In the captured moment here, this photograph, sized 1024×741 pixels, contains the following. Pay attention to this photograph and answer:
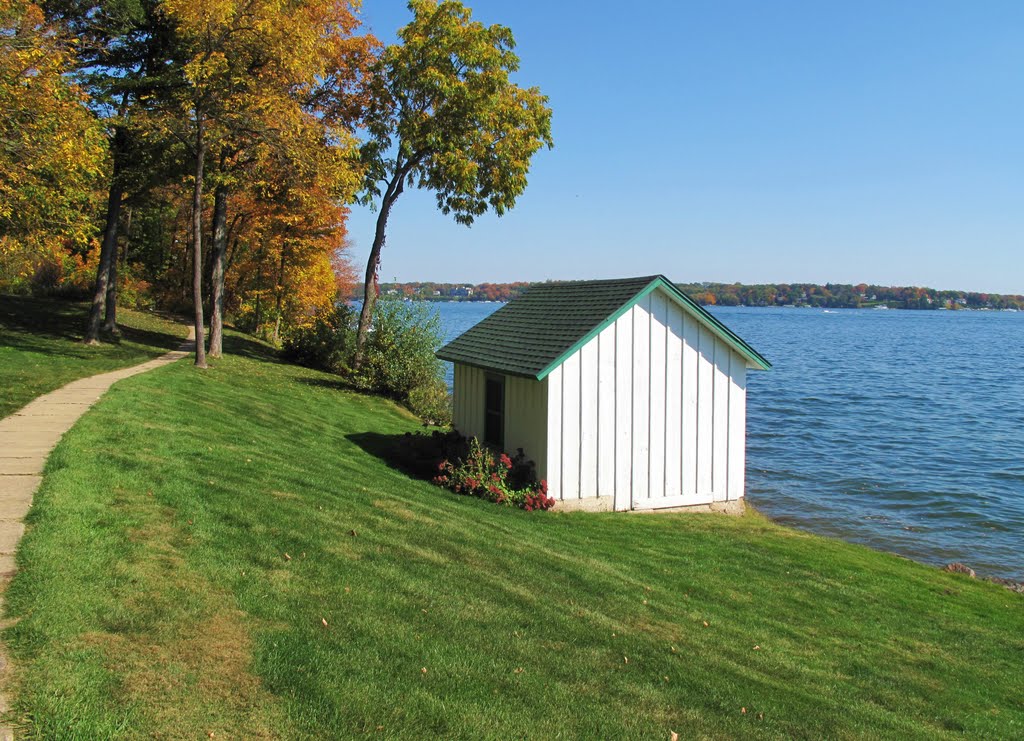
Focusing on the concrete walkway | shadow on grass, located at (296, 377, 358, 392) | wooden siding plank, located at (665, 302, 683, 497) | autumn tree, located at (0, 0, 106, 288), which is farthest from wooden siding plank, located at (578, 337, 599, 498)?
shadow on grass, located at (296, 377, 358, 392)

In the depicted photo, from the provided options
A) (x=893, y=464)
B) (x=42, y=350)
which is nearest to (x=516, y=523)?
(x=42, y=350)

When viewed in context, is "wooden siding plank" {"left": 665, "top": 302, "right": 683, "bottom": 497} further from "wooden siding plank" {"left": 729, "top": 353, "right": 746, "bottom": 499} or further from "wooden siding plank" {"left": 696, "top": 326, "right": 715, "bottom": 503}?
"wooden siding plank" {"left": 729, "top": 353, "right": 746, "bottom": 499}

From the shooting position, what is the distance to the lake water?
21.1 meters

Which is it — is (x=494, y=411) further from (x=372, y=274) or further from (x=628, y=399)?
(x=372, y=274)

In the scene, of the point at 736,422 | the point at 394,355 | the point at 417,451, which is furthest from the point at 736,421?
the point at 394,355

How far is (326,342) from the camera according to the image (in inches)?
1411

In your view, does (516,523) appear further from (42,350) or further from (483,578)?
(42,350)

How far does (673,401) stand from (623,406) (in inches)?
46.5

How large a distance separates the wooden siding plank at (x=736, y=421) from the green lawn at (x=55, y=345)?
1370cm

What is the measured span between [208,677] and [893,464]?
28.4m

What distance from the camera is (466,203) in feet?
111

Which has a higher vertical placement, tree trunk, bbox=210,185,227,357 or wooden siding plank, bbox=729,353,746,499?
tree trunk, bbox=210,185,227,357

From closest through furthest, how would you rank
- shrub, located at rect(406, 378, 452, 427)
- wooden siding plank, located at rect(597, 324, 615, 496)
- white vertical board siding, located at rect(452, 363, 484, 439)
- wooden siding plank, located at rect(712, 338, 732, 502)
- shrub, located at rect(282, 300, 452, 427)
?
wooden siding plank, located at rect(597, 324, 615, 496) → wooden siding plank, located at rect(712, 338, 732, 502) → white vertical board siding, located at rect(452, 363, 484, 439) → shrub, located at rect(406, 378, 452, 427) → shrub, located at rect(282, 300, 452, 427)

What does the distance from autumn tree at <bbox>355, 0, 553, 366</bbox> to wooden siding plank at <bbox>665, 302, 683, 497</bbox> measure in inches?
662
